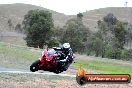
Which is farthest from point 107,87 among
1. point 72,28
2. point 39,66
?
point 39,66

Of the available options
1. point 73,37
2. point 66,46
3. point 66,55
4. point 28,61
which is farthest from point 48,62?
point 73,37

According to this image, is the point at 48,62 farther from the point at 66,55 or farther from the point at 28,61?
the point at 28,61

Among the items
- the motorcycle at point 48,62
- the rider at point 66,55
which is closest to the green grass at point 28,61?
the motorcycle at point 48,62

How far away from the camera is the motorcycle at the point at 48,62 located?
38.1 ft

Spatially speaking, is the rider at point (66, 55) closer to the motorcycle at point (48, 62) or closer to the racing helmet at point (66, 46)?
the racing helmet at point (66, 46)

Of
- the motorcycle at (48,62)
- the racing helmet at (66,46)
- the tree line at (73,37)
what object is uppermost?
the racing helmet at (66,46)

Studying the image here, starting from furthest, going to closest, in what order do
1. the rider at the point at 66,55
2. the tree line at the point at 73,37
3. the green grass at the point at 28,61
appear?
1. the tree line at the point at 73,37
2. the green grass at the point at 28,61
3. the rider at the point at 66,55

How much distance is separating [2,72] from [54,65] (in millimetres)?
25276

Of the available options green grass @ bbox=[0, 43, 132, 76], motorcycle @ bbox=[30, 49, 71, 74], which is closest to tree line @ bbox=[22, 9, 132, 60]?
green grass @ bbox=[0, 43, 132, 76]

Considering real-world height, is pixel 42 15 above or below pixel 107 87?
above

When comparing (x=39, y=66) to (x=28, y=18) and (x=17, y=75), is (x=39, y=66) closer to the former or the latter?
(x=28, y=18)

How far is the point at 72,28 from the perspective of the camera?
6638cm

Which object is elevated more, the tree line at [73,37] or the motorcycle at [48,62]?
the motorcycle at [48,62]

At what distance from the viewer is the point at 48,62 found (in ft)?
38.2
